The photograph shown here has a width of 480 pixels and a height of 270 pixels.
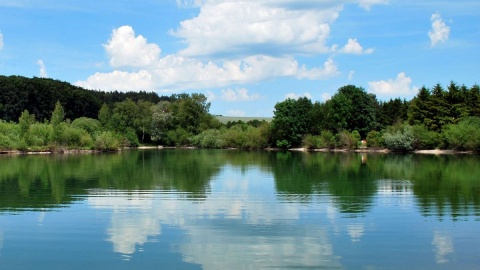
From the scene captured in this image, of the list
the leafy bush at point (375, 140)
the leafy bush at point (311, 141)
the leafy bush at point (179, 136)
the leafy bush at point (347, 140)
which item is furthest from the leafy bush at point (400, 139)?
the leafy bush at point (179, 136)

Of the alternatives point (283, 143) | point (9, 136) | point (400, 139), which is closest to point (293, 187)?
point (400, 139)

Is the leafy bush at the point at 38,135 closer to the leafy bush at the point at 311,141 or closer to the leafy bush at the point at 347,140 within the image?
the leafy bush at the point at 311,141

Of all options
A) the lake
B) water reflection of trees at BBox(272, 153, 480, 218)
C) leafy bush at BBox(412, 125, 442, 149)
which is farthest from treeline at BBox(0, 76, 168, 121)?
the lake

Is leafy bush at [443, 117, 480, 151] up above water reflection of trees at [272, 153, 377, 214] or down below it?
above

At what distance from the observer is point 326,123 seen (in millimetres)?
81375

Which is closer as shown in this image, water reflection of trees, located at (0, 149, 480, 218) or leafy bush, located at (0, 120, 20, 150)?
water reflection of trees, located at (0, 149, 480, 218)

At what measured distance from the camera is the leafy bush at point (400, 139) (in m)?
65.8

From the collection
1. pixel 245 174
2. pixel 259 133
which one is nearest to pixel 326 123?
pixel 259 133

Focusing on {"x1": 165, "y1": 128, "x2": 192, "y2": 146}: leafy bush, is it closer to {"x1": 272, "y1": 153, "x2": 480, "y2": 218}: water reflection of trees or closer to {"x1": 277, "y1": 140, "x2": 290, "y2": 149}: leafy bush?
{"x1": 277, "y1": 140, "x2": 290, "y2": 149}: leafy bush

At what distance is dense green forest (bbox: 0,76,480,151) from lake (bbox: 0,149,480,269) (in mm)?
42383

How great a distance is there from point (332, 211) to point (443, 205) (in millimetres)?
4568

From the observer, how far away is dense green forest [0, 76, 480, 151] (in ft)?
216

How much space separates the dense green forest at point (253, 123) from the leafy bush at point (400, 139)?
131mm

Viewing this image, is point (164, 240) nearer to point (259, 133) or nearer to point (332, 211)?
point (332, 211)
